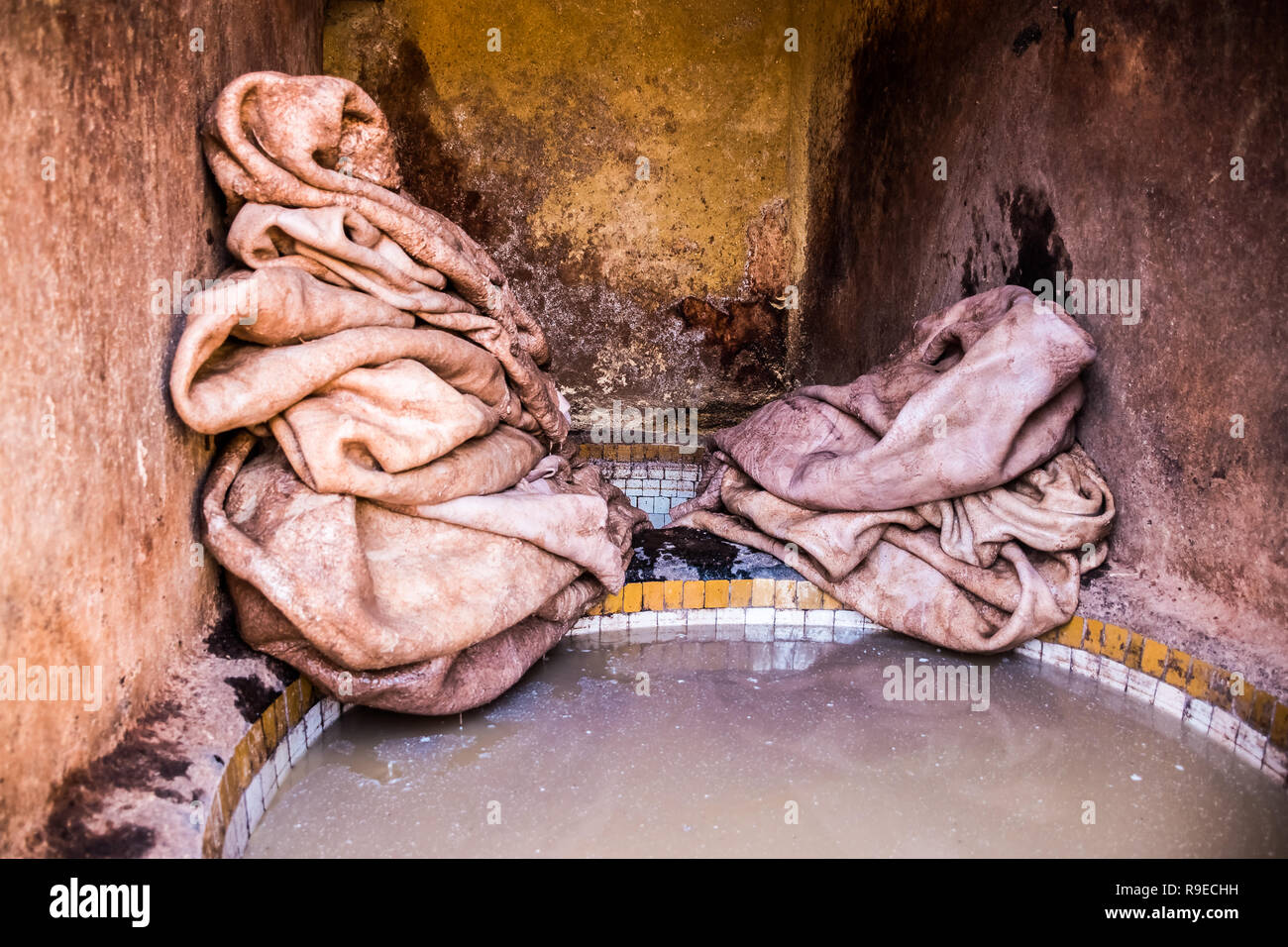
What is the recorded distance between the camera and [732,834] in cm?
204

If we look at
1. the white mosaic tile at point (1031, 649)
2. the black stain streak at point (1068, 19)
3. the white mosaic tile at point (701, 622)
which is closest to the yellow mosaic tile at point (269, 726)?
the white mosaic tile at point (701, 622)

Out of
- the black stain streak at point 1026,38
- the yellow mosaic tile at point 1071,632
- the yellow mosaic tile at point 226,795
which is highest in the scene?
the black stain streak at point 1026,38

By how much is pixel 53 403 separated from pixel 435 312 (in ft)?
3.65

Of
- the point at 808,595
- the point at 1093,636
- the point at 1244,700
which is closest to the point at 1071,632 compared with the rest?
the point at 1093,636

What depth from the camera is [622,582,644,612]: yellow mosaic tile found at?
3133 mm

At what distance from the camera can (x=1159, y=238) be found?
276 centimetres

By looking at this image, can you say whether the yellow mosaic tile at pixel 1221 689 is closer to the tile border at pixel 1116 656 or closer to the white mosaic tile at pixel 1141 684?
the tile border at pixel 1116 656

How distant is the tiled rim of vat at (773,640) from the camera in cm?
206

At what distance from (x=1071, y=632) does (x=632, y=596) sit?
4.33 feet

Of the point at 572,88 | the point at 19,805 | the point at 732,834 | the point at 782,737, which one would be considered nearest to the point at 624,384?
the point at 572,88

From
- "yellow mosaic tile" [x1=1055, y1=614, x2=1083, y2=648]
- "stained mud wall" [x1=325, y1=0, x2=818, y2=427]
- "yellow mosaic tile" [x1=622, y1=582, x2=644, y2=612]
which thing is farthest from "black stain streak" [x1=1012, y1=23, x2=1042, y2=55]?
"yellow mosaic tile" [x1=622, y1=582, x2=644, y2=612]

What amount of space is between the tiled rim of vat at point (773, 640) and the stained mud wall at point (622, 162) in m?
2.26

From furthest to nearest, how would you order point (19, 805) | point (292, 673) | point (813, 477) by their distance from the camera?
point (813, 477)
point (292, 673)
point (19, 805)
